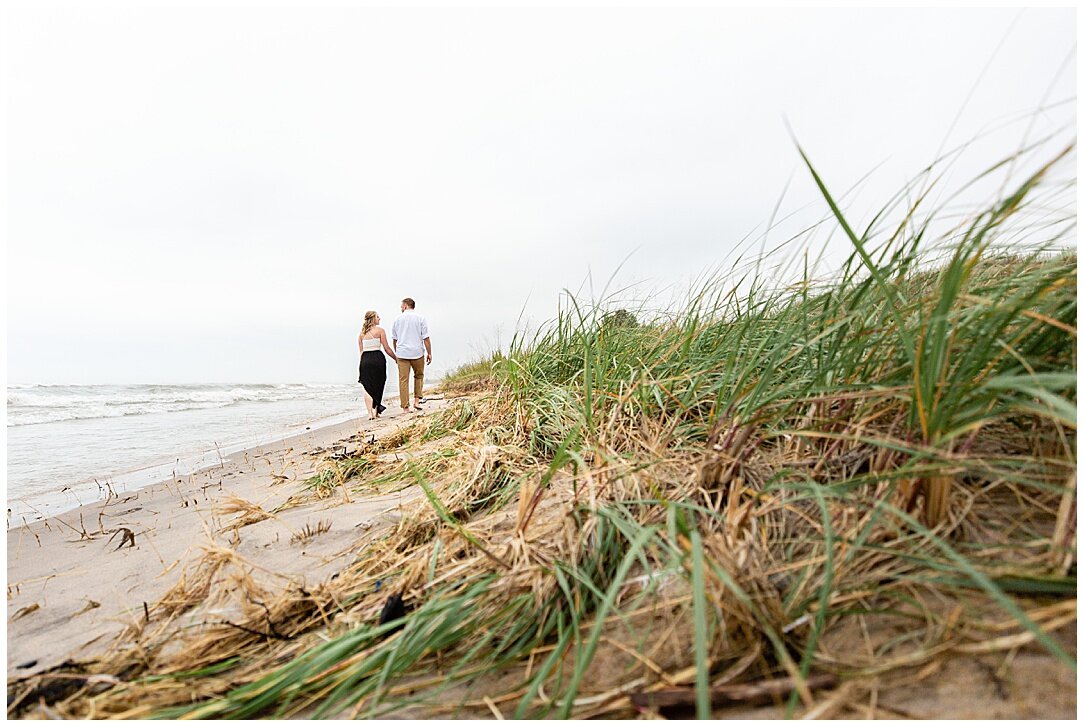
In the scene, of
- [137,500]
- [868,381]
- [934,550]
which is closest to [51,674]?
[934,550]

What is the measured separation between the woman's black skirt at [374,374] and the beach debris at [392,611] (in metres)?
7.79

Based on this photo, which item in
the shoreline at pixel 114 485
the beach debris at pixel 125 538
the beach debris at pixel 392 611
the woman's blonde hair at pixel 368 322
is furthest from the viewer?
the woman's blonde hair at pixel 368 322

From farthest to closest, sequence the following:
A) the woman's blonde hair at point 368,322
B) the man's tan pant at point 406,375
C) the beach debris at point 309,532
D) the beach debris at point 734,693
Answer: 1. the man's tan pant at point 406,375
2. the woman's blonde hair at point 368,322
3. the beach debris at point 309,532
4. the beach debris at point 734,693

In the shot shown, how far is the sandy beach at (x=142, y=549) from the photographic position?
5.21ft

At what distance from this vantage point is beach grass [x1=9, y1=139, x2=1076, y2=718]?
86 cm

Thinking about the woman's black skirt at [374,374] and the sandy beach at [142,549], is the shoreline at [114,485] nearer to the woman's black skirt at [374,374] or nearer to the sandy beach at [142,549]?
the sandy beach at [142,549]

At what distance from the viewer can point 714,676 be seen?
→ 35.0 inches

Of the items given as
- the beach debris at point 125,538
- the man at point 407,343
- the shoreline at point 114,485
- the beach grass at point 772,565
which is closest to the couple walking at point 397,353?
the man at point 407,343

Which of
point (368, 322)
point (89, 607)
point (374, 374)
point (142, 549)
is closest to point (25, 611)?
point (89, 607)

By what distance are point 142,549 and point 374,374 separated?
6533 mm

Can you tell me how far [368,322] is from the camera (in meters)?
9.09

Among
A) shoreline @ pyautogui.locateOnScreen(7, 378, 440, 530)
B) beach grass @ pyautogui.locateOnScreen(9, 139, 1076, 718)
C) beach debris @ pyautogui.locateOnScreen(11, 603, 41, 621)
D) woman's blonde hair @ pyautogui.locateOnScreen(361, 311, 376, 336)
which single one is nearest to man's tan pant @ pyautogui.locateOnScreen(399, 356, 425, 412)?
woman's blonde hair @ pyautogui.locateOnScreen(361, 311, 376, 336)

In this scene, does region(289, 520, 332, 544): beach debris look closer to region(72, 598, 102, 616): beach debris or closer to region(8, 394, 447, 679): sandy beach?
region(8, 394, 447, 679): sandy beach

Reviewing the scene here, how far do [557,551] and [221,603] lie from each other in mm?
1007
